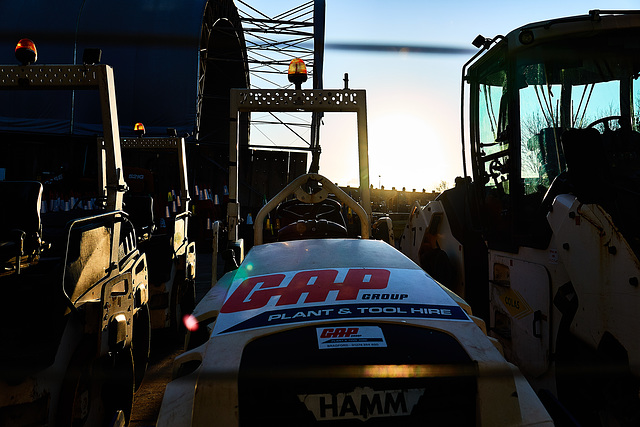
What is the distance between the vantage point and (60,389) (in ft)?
6.91

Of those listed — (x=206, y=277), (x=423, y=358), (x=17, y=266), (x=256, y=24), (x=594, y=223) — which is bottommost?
(x=206, y=277)

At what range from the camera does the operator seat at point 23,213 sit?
2.79m

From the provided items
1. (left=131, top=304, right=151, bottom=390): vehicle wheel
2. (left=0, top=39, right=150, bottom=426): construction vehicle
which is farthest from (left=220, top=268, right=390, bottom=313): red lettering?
(left=131, top=304, right=151, bottom=390): vehicle wheel

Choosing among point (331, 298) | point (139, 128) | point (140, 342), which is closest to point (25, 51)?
point (140, 342)

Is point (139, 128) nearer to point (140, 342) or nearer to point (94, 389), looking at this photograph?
point (140, 342)

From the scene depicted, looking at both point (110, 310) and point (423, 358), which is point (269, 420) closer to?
point (423, 358)

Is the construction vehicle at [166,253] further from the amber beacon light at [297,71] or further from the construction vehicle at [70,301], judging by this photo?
the amber beacon light at [297,71]

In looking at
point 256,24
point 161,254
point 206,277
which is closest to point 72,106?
point 256,24

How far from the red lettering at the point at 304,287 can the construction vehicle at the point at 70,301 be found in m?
1.05

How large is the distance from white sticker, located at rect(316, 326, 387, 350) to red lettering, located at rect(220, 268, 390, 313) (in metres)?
0.16

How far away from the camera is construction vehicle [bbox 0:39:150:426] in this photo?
203cm

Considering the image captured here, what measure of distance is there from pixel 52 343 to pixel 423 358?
5.88 ft

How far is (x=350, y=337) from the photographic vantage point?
1423 mm

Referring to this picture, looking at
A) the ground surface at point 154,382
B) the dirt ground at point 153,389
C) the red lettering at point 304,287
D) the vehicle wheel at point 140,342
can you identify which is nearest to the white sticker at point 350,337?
the red lettering at point 304,287
